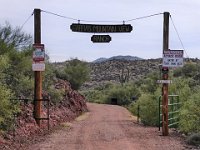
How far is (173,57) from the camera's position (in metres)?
23.6

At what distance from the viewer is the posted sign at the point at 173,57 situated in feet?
77.2

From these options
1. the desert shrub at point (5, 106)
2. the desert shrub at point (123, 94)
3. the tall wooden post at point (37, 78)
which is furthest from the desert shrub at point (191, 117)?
the desert shrub at point (123, 94)

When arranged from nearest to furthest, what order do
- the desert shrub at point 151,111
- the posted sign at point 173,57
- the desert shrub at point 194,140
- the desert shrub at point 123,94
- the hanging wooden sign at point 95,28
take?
the desert shrub at point 194,140, the posted sign at point 173,57, the hanging wooden sign at point 95,28, the desert shrub at point 151,111, the desert shrub at point 123,94

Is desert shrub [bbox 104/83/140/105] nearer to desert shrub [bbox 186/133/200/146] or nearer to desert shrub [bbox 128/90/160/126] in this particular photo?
desert shrub [bbox 128/90/160/126]

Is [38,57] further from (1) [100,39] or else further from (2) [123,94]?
(2) [123,94]

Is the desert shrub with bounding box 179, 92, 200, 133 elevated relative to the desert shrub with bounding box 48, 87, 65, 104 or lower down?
lower down

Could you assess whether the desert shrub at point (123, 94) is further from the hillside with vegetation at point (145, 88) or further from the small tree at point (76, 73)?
the small tree at point (76, 73)

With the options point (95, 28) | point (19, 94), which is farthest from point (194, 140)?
point (19, 94)

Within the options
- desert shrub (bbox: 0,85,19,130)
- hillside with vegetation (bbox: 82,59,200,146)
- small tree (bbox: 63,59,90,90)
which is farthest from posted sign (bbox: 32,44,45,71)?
small tree (bbox: 63,59,90,90)

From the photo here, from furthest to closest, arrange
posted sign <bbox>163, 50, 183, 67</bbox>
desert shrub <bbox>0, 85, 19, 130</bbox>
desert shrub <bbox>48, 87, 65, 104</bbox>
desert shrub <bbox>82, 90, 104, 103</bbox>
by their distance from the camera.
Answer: desert shrub <bbox>82, 90, 104, 103</bbox> → desert shrub <bbox>48, 87, 65, 104</bbox> → posted sign <bbox>163, 50, 183, 67</bbox> → desert shrub <bbox>0, 85, 19, 130</bbox>

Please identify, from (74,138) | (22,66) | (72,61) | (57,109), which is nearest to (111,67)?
(72,61)

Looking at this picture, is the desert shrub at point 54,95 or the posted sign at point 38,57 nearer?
the posted sign at point 38,57

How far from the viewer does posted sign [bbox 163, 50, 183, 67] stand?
77.2 feet

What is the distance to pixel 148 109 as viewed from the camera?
32375 millimetres
